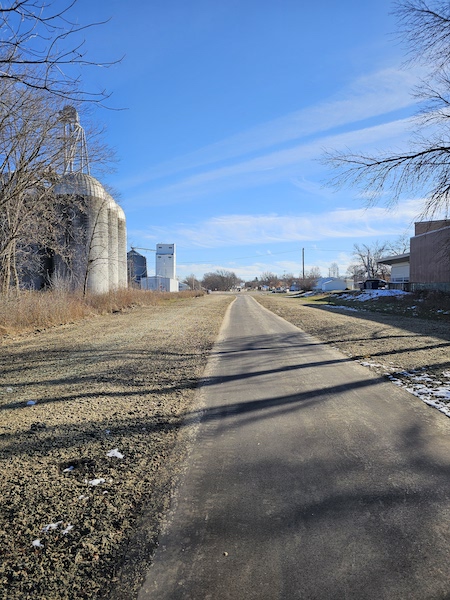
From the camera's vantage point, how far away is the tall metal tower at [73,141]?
12.6m

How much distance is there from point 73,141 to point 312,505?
48.4 ft

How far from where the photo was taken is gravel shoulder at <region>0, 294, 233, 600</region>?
2.42 m

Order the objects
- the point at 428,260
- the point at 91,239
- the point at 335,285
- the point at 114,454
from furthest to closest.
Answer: the point at 335,285 < the point at 428,260 < the point at 91,239 < the point at 114,454

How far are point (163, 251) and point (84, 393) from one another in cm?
7958

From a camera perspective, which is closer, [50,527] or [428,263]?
[50,527]

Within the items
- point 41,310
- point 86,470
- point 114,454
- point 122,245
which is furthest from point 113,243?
point 86,470

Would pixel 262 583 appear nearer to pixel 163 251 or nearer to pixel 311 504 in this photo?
pixel 311 504

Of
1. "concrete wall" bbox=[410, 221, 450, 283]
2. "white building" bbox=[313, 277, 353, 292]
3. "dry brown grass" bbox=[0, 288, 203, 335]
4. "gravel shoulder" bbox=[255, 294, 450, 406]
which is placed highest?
"concrete wall" bbox=[410, 221, 450, 283]

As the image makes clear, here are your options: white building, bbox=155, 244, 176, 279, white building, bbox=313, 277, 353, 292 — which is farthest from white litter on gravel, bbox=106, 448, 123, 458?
white building, bbox=313, 277, 353, 292

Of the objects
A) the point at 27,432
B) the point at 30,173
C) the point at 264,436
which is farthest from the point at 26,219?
the point at 264,436

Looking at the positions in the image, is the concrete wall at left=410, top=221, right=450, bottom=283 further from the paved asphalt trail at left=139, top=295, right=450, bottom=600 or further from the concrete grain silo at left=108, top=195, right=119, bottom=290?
the paved asphalt trail at left=139, top=295, right=450, bottom=600

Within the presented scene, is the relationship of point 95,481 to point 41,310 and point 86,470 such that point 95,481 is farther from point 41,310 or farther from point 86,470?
point 41,310

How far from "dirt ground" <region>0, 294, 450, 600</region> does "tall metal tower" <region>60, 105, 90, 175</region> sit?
797 centimetres

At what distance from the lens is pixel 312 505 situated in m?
3.05
